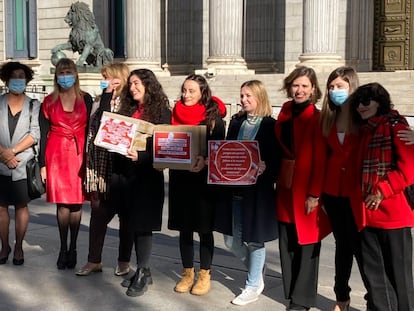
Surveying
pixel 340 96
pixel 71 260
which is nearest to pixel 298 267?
pixel 340 96

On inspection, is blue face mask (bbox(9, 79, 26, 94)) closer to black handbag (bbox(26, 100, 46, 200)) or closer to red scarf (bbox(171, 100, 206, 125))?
black handbag (bbox(26, 100, 46, 200))

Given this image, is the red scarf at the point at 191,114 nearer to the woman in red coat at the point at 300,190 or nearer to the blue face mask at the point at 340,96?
the woman in red coat at the point at 300,190

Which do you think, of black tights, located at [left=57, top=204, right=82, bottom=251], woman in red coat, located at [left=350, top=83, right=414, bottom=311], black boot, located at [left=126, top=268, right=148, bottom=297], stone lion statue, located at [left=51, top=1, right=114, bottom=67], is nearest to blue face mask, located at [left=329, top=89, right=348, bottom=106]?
woman in red coat, located at [left=350, top=83, right=414, bottom=311]

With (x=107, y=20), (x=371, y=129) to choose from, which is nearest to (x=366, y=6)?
(x=107, y=20)

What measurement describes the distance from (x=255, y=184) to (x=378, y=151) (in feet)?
4.03

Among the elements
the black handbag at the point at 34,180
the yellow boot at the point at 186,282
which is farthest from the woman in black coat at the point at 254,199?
the black handbag at the point at 34,180

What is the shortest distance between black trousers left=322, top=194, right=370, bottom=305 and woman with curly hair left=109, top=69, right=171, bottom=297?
5.07 feet

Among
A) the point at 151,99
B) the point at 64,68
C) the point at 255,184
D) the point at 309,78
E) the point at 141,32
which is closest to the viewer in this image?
the point at 309,78

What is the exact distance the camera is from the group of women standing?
4.82 m

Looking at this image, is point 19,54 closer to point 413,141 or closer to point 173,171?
point 173,171

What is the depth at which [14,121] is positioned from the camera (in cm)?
697

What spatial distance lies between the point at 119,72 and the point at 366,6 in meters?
16.7

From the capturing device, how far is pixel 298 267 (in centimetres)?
551

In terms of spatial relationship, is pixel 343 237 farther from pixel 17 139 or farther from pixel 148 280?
pixel 17 139
